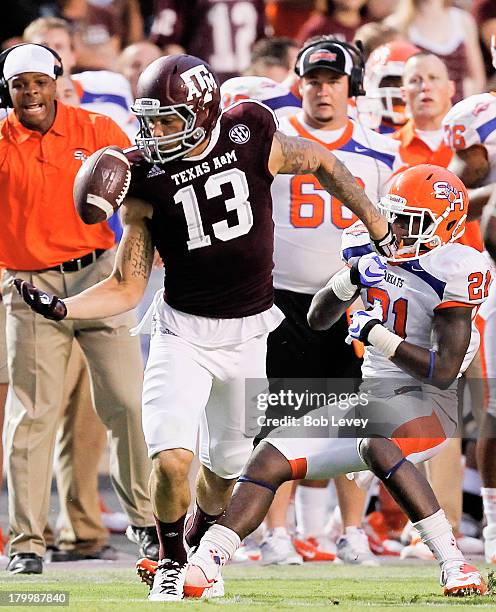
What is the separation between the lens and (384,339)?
218 inches

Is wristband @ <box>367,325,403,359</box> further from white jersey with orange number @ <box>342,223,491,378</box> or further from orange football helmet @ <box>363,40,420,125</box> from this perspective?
orange football helmet @ <box>363,40,420,125</box>

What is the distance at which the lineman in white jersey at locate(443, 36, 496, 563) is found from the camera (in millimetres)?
6852

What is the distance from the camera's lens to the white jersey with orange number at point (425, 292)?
5.62 metres

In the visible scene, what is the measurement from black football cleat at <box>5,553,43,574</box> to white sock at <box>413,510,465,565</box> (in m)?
1.78

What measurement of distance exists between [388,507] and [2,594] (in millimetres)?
2743

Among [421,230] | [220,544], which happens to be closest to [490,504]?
[421,230]

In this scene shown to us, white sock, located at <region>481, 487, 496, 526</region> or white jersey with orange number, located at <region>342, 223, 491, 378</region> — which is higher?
white jersey with orange number, located at <region>342, 223, 491, 378</region>

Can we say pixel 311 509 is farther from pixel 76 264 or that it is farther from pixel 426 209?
pixel 426 209

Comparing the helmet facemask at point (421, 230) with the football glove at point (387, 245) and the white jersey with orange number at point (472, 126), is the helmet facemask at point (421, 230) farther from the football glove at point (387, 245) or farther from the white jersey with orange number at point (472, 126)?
the white jersey with orange number at point (472, 126)

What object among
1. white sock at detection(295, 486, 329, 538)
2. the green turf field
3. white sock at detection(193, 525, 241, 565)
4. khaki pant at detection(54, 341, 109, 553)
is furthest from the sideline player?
khaki pant at detection(54, 341, 109, 553)

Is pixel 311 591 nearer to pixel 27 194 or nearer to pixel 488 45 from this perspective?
pixel 27 194

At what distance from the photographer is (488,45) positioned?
10.4m

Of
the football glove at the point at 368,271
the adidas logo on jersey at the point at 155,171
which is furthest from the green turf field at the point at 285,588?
the adidas logo on jersey at the point at 155,171

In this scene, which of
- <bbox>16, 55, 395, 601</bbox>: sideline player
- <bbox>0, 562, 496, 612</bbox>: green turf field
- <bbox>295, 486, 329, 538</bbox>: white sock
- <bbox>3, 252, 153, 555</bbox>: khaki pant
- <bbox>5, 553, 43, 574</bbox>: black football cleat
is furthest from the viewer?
<bbox>295, 486, 329, 538</bbox>: white sock
